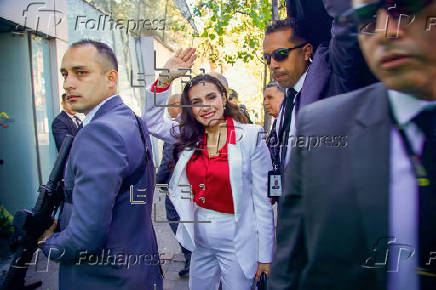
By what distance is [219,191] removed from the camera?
214cm

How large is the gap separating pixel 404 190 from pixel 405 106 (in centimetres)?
22

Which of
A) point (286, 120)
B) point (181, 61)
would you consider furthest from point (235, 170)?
point (181, 61)

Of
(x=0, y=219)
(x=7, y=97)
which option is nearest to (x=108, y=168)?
(x=0, y=219)

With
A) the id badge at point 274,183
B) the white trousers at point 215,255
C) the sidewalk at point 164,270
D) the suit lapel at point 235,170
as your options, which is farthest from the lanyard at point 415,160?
the sidewalk at point 164,270

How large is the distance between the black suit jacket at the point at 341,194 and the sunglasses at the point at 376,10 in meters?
0.17

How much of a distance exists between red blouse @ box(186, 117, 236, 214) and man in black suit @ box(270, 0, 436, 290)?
48.2 inches

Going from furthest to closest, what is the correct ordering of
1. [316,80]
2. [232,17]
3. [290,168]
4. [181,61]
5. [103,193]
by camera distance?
[232,17], [181,61], [103,193], [316,80], [290,168]

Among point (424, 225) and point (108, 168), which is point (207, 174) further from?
point (424, 225)

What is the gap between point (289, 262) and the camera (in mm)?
970

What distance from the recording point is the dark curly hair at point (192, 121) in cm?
231

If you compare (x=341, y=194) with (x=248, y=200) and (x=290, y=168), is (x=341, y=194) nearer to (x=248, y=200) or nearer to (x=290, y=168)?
(x=290, y=168)

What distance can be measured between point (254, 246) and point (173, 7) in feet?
20.8

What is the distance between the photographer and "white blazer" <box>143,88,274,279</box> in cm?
209

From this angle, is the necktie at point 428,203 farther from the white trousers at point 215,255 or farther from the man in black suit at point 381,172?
the white trousers at point 215,255
